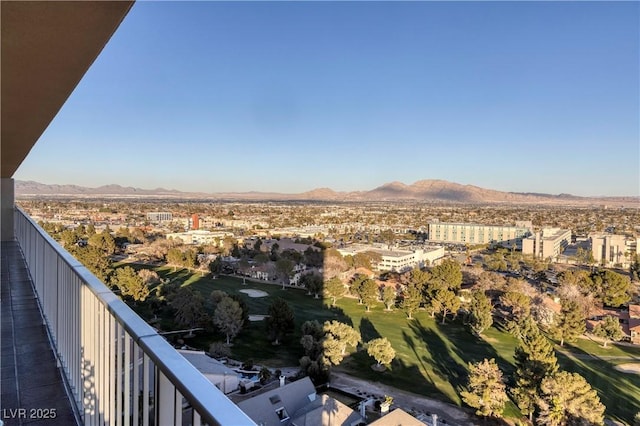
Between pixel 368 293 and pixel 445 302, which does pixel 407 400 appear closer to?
pixel 445 302

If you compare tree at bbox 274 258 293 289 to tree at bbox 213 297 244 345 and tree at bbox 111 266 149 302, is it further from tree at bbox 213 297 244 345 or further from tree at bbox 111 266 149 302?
tree at bbox 213 297 244 345

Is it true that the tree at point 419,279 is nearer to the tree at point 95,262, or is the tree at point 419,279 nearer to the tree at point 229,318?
the tree at point 229,318

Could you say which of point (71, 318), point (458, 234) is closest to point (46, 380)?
point (71, 318)

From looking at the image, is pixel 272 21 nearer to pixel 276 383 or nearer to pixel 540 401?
pixel 276 383

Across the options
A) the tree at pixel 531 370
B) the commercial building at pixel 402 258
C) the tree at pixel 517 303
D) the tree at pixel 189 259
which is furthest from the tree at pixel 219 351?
the commercial building at pixel 402 258

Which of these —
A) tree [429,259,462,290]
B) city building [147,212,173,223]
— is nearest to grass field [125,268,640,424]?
tree [429,259,462,290]

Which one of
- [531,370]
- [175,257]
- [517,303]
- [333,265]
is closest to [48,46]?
[531,370]

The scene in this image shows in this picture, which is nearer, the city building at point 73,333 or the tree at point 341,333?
the city building at point 73,333
